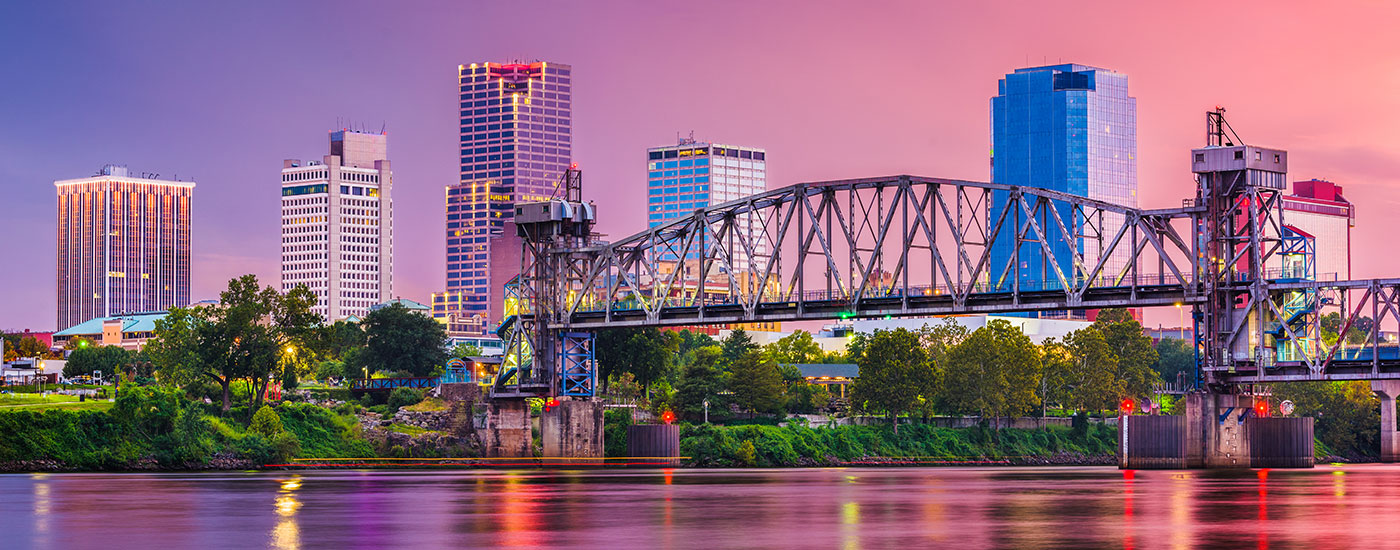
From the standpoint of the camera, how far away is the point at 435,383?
171 meters

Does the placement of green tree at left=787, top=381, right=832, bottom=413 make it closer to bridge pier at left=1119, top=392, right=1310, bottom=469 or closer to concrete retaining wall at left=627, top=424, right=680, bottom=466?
concrete retaining wall at left=627, top=424, right=680, bottom=466

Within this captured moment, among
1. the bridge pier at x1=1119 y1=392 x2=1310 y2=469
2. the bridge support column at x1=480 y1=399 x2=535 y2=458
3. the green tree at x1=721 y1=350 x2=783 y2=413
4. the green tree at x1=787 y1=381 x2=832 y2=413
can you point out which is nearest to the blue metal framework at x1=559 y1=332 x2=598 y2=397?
the bridge support column at x1=480 y1=399 x2=535 y2=458

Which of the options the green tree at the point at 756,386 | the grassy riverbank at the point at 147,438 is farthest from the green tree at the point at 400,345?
the grassy riverbank at the point at 147,438

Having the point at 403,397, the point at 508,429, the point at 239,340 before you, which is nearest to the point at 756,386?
the point at 508,429

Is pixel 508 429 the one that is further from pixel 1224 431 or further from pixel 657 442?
pixel 1224 431

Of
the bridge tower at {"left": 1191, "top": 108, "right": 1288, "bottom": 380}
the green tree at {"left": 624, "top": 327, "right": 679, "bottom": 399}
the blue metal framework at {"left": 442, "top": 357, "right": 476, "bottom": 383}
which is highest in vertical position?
the bridge tower at {"left": 1191, "top": 108, "right": 1288, "bottom": 380}

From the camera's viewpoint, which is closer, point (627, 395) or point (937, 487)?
point (937, 487)

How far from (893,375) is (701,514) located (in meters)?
120

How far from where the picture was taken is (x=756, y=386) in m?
180

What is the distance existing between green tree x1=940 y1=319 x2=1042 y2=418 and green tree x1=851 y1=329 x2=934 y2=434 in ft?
7.63

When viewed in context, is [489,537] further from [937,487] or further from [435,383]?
[435,383]

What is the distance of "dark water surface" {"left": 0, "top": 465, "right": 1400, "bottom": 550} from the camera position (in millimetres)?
49531

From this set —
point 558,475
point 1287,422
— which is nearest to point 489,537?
point 558,475

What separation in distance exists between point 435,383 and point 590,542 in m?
124
